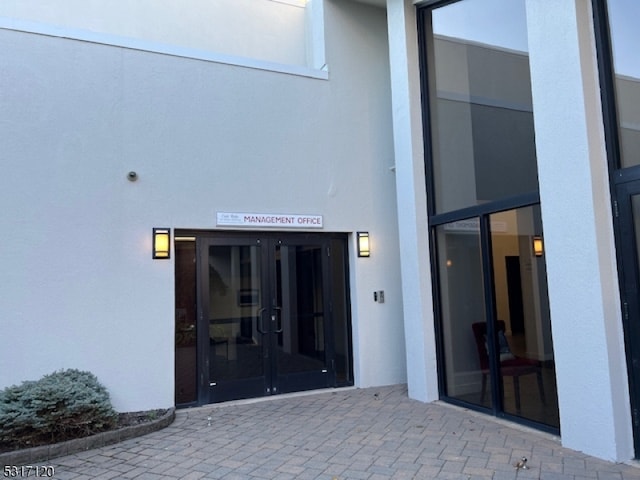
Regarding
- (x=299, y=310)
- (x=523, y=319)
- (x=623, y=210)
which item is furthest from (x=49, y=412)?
(x=623, y=210)

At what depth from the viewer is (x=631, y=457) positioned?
3.79 metres

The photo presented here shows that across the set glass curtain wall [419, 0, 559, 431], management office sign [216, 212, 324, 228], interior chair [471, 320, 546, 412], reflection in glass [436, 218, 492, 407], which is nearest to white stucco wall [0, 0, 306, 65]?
glass curtain wall [419, 0, 559, 431]

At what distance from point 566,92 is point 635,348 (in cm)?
220

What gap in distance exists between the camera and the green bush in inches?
167

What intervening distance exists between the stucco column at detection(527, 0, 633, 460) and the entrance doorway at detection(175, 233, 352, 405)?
308 cm

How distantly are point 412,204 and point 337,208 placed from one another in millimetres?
1153

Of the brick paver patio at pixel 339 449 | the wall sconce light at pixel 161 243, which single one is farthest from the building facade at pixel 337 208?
the brick paver patio at pixel 339 449

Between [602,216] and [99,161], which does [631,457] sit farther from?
[99,161]

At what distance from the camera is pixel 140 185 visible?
5.64m

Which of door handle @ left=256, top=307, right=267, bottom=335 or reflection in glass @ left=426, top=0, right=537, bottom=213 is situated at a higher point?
reflection in glass @ left=426, top=0, right=537, bottom=213

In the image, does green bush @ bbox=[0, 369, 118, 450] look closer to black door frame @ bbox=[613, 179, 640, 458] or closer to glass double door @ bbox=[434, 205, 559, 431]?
glass double door @ bbox=[434, 205, 559, 431]

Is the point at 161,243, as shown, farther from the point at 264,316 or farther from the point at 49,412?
the point at 49,412

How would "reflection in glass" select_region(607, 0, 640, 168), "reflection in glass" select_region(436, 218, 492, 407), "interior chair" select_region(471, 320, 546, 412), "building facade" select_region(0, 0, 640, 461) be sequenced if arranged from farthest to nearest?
"reflection in glass" select_region(436, 218, 492, 407), "interior chair" select_region(471, 320, 546, 412), "building facade" select_region(0, 0, 640, 461), "reflection in glass" select_region(607, 0, 640, 168)

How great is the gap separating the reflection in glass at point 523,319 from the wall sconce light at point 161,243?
3.69 m
